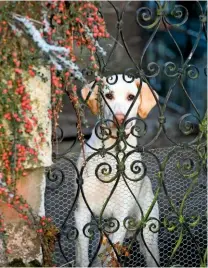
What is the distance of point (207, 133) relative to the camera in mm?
3512

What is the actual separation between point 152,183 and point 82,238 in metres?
0.54

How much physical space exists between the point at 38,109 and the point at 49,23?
43 centimetres

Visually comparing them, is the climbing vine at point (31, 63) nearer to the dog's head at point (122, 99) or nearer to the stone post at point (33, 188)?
the stone post at point (33, 188)

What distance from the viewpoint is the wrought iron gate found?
334cm

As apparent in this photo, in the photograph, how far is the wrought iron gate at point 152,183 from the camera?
334 centimetres

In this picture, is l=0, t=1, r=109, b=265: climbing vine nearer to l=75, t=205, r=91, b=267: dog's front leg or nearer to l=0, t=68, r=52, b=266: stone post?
l=0, t=68, r=52, b=266: stone post

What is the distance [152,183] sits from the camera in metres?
3.88

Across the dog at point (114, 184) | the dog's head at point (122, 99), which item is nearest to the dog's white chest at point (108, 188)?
the dog at point (114, 184)

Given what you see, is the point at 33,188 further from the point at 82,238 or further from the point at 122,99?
the point at 122,99

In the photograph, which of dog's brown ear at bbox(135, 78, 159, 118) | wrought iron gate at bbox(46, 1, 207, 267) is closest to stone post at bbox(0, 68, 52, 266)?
wrought iron gate at bbox(46, 1, 207, 267)

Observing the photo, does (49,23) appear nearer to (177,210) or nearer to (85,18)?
(85,18)

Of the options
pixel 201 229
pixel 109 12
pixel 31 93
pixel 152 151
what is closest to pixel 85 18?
pixel 31 93

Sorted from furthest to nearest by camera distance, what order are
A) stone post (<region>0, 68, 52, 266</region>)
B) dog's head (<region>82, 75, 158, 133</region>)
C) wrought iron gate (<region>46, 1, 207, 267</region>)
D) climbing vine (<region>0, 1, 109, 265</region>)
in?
dog's head (<region>82, 75, 158, 133</region>) < wrought iron gate (<region>46, 1, 207, 267</region>) < stone post (<region>0, 68, 52, 266</region>) < climbing vine (<region>0, 1, 109, 265</region>)

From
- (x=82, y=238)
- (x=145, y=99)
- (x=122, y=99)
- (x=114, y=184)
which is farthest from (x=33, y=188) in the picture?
(x=145, y=99)
